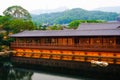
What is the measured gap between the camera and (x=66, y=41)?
39906 mm

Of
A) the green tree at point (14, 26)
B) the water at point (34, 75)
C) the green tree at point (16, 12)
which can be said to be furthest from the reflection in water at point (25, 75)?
the green tree at point (16, 12)

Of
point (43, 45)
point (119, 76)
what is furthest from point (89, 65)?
point (43, 45)

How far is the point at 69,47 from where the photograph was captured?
37.5m

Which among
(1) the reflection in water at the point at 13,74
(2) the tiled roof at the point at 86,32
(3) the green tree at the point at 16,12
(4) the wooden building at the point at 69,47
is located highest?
(3) the green tree at the point at 16,12

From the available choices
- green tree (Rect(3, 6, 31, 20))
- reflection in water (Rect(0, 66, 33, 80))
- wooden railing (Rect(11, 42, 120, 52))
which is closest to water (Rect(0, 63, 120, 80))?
reflection in water (Rect(0, 66, 33, 80))

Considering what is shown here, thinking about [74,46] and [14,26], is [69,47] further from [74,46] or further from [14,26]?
[14,26]

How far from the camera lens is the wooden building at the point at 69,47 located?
3372 centimetres

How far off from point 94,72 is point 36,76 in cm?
852

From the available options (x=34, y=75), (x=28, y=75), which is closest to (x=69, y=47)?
(x=34, y=75)

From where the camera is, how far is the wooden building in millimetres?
33719

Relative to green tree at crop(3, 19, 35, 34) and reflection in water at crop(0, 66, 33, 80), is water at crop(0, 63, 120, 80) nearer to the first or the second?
reflection in water at crop(0, 66, 33, 80)

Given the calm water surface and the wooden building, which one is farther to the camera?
the wooden building

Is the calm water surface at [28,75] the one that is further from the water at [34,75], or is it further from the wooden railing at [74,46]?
the wooden railing at [74,46]

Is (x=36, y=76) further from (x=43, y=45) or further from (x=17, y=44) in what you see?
(x=17, y=44)
